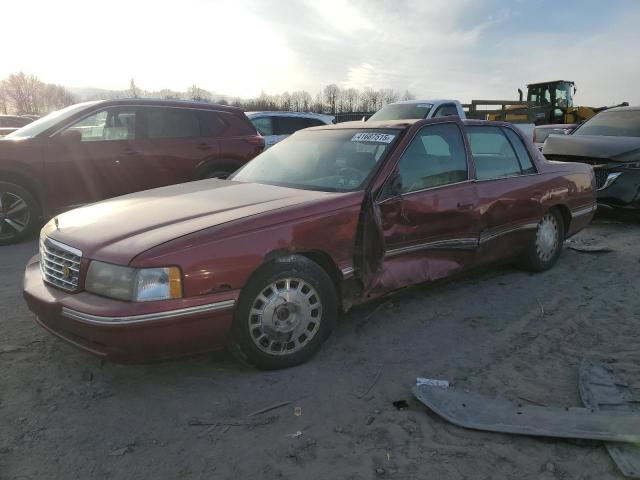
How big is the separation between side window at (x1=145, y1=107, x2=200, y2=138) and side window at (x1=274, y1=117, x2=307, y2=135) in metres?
5.03

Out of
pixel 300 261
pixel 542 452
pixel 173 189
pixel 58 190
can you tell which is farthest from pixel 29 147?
pixel 542 452

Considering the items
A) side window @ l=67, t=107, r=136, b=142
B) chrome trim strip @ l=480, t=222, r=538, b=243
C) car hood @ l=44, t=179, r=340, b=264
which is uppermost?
side window @ l=67, t=107, r=136, b=142

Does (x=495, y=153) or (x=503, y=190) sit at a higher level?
(x=495, y=153)

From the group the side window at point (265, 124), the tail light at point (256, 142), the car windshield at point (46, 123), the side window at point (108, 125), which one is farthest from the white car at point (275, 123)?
the car windshield at point (46, 123)

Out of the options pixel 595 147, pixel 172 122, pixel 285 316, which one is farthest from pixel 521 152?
pixel 172 122

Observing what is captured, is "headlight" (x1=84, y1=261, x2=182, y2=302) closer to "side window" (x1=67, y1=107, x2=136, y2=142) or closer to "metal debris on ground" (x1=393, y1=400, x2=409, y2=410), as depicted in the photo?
"metal debris on ground" (x1=393, y1=400, x2=409, y2=410)

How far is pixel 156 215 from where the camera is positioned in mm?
3305

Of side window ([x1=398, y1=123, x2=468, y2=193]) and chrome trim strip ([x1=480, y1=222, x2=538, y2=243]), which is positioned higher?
side window ([x1=398, y1=123, x2=468, y2=193])

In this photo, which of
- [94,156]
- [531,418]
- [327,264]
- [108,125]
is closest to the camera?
[531,418]

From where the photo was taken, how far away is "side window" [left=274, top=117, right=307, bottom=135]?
1236cm

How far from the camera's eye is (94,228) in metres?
3.17

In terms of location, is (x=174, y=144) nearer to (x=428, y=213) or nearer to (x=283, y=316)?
(x=428, y=213)

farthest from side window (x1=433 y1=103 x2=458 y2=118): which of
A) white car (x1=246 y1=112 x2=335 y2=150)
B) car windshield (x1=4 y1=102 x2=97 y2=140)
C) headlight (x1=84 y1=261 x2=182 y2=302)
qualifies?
headlight (x1=84 y1=261 x2=182 y2=302)

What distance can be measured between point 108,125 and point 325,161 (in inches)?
160
